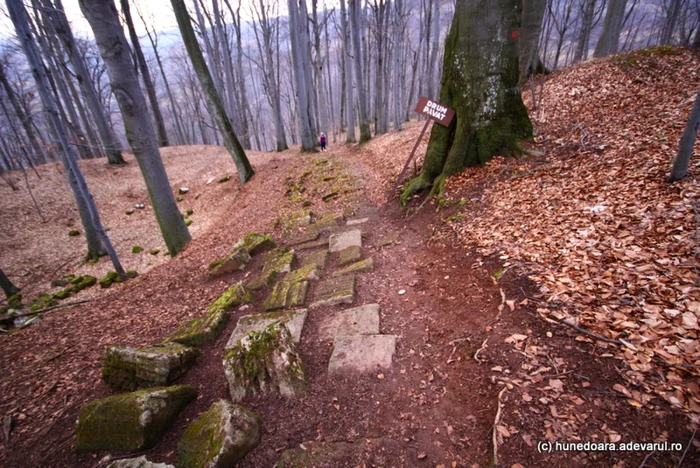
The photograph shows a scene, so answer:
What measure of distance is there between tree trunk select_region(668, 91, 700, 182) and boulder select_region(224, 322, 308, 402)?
4.46m

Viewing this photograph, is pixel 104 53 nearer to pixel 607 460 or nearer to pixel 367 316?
pixel 367 316

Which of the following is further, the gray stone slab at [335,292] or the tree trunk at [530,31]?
the tree trunk at [530,31]

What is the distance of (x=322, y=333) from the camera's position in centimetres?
326

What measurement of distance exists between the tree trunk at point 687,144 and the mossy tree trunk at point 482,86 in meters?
2.19

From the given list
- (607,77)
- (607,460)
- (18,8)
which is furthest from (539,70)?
(18,8)

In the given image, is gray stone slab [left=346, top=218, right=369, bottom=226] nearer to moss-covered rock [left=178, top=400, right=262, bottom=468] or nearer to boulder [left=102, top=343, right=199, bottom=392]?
boulder [left=102, top=343, right=199, bottom=392]

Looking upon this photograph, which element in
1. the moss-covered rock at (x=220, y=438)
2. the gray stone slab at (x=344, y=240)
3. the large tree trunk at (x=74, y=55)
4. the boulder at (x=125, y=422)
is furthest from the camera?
the large tree trunk at (x=74, y=55)

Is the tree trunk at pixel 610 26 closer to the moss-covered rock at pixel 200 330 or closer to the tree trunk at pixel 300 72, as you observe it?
the tree trunk at pixel 300 72

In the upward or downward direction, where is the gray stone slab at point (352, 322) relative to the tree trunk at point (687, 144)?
downward

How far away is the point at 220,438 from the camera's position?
1991mm

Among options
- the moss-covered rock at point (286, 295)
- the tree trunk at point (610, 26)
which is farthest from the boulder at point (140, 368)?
the tree trunk at point (610, 26)

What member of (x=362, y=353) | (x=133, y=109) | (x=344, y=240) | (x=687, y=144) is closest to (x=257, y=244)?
(x=344, y=240)

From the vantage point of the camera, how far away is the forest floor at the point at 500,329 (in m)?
1.84

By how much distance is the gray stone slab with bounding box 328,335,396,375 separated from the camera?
2672mm
